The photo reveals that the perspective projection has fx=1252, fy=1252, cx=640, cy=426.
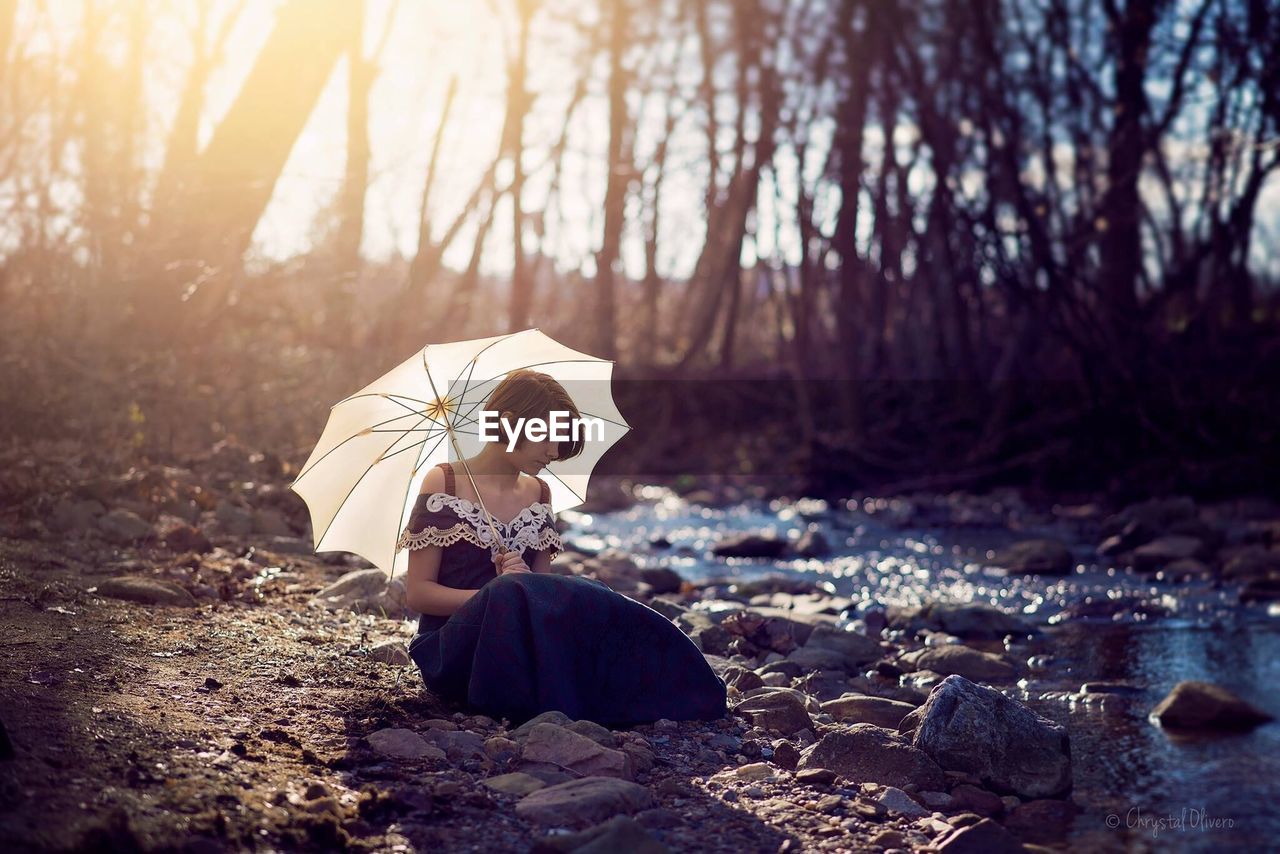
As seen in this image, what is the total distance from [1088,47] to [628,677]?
1709 centimetres

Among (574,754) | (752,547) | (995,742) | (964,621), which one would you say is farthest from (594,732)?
(752,547)

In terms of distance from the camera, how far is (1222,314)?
1348 cm

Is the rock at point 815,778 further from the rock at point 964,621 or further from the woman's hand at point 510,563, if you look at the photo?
the rock at point 964,621

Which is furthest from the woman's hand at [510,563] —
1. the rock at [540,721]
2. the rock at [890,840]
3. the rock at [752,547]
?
the rock at [752,547]

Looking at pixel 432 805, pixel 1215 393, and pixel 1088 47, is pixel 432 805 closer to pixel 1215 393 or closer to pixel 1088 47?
pixel 1215 393

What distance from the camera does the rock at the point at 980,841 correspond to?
3312 mm

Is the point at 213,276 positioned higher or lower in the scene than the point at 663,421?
higher

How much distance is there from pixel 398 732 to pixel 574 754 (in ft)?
1.81

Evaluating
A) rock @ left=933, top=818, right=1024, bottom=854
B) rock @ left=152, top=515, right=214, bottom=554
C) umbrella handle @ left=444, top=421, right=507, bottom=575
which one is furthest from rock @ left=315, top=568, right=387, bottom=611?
rock @ left=933, top=818, right=1024, bottom=854

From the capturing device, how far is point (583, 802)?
130 inches

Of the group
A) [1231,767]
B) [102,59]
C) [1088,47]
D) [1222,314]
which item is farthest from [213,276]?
[1088,47]

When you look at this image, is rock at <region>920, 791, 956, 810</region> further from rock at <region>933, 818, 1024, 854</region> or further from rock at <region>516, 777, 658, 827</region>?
rock at <region>516, 777, 658, 827</region>

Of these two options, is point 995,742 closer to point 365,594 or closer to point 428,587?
point 428,587

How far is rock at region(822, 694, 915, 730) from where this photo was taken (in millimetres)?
4781
